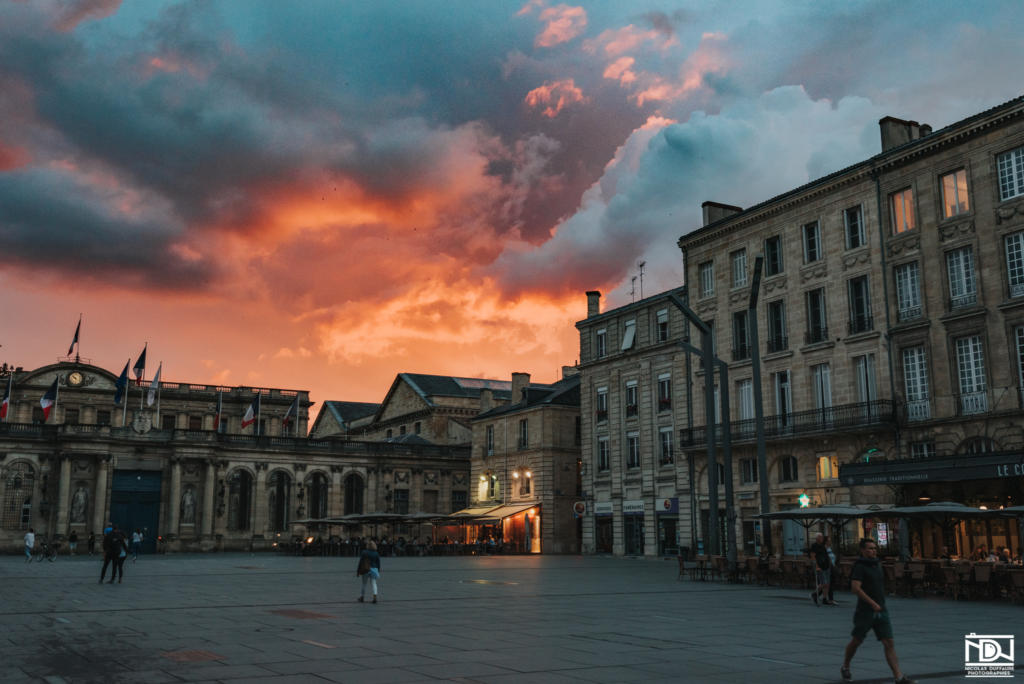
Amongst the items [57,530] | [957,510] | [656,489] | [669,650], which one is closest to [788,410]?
[656,489]

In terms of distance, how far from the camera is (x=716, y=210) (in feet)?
157

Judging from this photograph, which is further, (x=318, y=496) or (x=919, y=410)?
(x=318, y=496)

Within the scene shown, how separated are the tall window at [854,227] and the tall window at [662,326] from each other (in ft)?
42.1

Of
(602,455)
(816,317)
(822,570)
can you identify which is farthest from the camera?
(602,455)

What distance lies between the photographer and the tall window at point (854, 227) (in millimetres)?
38406

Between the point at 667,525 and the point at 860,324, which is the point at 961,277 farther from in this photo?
the point at 667,525

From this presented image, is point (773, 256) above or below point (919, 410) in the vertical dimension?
above

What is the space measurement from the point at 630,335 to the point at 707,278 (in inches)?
294

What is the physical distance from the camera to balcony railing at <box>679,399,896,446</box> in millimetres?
35625

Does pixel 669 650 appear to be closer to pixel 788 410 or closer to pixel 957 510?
pixel 957 510

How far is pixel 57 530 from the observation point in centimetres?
5653

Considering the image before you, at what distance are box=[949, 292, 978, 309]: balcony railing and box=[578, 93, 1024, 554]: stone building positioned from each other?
0.06 meters

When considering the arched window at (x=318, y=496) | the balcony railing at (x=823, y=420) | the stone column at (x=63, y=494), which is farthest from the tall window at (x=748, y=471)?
the stone column at (x=63, y=494)

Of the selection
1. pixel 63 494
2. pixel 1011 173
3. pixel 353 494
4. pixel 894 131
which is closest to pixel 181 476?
pixel 63 494
